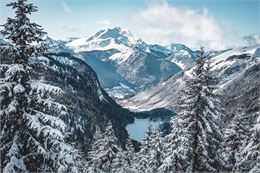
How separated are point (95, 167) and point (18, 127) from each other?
105ft

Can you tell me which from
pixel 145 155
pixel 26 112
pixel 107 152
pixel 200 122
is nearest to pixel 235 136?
pixel 200 122

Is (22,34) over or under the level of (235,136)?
over

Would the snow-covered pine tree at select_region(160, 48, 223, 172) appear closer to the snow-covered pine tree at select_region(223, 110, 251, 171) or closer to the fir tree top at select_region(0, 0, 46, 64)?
the snow-covered pine tree at select_region(223, 110, 251, 171)

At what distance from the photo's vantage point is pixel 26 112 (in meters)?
18.1

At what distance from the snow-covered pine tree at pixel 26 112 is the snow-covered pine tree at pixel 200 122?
44.8 ft

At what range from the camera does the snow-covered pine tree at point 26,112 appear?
17.5 metres

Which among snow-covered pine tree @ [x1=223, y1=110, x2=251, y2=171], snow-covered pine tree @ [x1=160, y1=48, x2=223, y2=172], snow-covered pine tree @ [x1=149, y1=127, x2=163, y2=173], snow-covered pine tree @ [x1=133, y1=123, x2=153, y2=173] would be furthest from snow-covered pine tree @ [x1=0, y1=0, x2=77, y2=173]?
snow-covered pine tree @ [x1=133, y1=123, x2=153, y2=173]

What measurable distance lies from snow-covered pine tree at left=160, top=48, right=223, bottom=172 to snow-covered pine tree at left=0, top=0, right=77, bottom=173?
13.7 m

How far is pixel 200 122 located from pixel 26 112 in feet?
49.8

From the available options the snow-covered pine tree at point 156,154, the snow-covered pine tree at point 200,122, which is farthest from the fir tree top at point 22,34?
the snow-covered pine tree at point 156,154

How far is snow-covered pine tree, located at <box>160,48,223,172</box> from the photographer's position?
2920 cm

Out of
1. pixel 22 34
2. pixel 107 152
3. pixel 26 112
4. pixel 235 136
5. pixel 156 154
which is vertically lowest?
pixel 156 154

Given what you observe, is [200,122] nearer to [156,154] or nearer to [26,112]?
[26,112]

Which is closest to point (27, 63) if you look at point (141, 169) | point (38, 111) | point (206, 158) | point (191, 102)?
point (38, 111)
